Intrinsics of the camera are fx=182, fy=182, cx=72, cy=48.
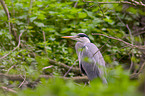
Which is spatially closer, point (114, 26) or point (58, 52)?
point (58, 52)

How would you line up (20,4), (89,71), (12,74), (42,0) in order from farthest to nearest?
(42,0) → (20,4) → (89,71) → (12,74)

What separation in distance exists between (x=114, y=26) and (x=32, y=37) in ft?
7.45

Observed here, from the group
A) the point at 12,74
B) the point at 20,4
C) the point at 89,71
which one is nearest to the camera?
the point at 12,74

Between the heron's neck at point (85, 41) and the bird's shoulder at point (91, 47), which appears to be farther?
the heron's neck at point (85, 41)

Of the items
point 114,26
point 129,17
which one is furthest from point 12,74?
point 129,17

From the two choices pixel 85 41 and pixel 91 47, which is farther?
pixel 85 41

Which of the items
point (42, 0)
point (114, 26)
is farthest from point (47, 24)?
point (114, 26)

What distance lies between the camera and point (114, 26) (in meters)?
5.08

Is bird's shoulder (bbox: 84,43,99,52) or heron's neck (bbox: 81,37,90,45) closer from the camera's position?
bird's shoulder (bbox: 84,43,99,52)

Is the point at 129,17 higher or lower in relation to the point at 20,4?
lower

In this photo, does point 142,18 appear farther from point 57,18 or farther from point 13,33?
point 13,33

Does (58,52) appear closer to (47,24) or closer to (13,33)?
(47,24)

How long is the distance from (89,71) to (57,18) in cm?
181

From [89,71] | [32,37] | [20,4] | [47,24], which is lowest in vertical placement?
[89,71]
